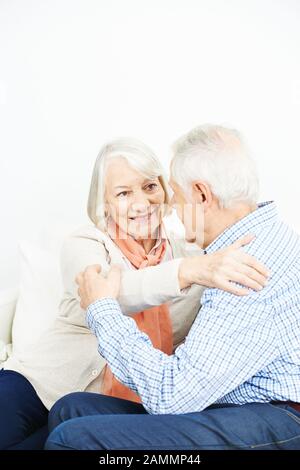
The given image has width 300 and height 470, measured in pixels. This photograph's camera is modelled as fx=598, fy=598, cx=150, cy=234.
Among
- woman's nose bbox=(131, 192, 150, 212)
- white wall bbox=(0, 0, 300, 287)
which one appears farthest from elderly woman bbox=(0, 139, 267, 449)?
white wall bbox=(0, 0, 300, 287)

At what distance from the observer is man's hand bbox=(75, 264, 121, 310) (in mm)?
1319

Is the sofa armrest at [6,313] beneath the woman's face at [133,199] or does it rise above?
beneath

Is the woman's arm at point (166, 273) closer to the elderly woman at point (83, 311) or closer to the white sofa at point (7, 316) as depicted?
the elderly woman at point (83, 311)

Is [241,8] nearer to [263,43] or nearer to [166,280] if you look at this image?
[263,43]

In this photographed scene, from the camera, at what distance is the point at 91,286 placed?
1.35m

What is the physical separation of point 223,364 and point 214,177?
0.41 metres

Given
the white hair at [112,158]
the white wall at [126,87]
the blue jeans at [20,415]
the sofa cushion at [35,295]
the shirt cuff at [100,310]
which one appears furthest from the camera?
the white wall at [126,87]

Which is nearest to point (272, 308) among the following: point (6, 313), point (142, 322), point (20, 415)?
point (142, 322)

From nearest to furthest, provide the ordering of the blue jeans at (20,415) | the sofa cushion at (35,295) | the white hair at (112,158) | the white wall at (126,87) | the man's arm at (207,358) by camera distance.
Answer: the man's arm at (207,358)
the blue jeans at (20,415)
the white hair at (112,158)
the sofa cushion at (35,295)
the white wall at (126,87)

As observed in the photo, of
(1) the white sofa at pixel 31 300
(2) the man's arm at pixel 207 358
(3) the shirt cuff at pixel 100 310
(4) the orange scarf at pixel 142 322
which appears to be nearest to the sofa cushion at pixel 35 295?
(1) the white sofa at pixel 31 300

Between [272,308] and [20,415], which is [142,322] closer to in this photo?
[20,415]

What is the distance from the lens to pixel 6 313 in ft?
6.84

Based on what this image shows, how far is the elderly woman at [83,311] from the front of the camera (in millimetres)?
1664
